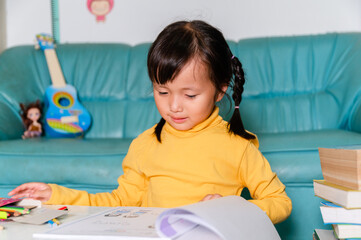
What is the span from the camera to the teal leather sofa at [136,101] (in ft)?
5.41

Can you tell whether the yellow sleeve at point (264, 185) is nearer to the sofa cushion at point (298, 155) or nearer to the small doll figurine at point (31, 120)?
the sofa cushion at point (298, 155)

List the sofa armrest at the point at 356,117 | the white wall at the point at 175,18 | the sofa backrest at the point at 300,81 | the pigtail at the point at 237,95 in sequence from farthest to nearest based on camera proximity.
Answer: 1. the white wall at the point at 175,18
2. the sofa backrest at the point at 300,81
3. the sofa armrest at the point at 356,117
4. the pigtail at the point at 237,95

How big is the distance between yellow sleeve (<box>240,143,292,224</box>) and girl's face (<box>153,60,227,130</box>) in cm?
15

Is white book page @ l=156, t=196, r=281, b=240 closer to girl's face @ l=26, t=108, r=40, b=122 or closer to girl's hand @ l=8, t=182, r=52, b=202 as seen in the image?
girl's hand @ l=8, t=182, r=52, b=202

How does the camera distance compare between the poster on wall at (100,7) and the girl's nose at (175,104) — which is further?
the poster on wall at (100,7)

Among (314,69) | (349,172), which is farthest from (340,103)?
(349,172)

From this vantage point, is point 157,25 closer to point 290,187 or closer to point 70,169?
point 70,169

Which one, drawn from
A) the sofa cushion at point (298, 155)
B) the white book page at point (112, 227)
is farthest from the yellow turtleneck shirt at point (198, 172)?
the sofa cushion at point (298, 155)

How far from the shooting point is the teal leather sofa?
5.41 ft

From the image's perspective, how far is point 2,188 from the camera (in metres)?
1.72

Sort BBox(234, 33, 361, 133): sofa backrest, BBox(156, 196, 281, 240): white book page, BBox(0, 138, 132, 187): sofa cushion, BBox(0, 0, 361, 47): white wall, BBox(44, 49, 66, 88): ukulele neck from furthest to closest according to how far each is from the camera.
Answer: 1. BBox(0, 0, 361, 47): white wall
2. BBox(44, 49, 66, 88): ukulele neck
3. BBox(234, 33, 361, 133): sofa backrest
4. BBox(0, 138, 132, 187): sofa cushion
5. BBox(156, 196, 281, 240): white book page

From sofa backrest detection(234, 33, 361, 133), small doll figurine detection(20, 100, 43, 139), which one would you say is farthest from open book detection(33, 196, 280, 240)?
small doll figurine detection(20, 100, 43, 139)

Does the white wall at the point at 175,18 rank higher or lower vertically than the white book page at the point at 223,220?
higher

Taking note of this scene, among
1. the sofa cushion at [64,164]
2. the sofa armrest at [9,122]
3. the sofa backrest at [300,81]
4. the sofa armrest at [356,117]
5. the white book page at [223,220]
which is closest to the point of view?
the white book page at [223,220]
